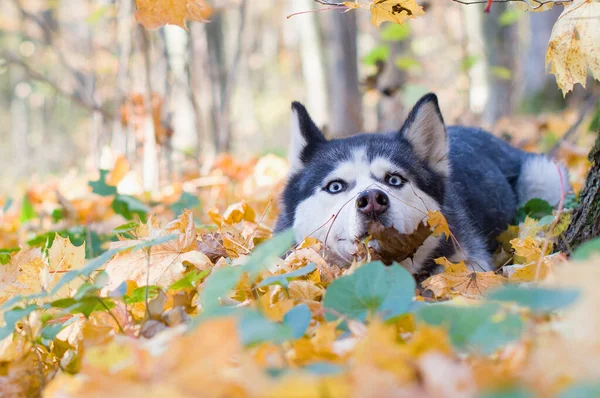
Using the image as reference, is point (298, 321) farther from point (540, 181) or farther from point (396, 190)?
point (540, 181)

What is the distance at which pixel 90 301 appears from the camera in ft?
6.06

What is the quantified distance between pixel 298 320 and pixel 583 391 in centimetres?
78

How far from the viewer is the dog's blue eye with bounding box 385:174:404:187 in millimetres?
3188

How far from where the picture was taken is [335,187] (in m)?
3.25

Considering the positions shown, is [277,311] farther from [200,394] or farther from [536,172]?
[536,172]

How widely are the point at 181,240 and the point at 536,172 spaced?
11.0 feet

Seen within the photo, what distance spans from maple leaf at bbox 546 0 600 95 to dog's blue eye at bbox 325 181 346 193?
1.20 meters

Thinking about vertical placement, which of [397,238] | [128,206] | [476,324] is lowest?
[128,206]

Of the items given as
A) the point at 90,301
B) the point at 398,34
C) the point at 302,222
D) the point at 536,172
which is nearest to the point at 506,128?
the point at 398,34

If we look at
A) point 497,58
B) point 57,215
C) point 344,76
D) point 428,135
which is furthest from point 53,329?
point 497,58

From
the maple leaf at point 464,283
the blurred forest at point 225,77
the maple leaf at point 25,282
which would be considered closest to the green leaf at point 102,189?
the maple leaf at point 25,282

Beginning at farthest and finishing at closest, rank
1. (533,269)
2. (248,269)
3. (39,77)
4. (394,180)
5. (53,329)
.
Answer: (39,77) → (394,180) → (533,269) → (53,329) → (248,269)

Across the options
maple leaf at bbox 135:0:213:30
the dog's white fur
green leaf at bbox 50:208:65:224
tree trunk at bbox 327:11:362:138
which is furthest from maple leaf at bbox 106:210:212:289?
tree trunk at bbox 327:11:362:138

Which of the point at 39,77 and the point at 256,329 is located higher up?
the point at 39,77
